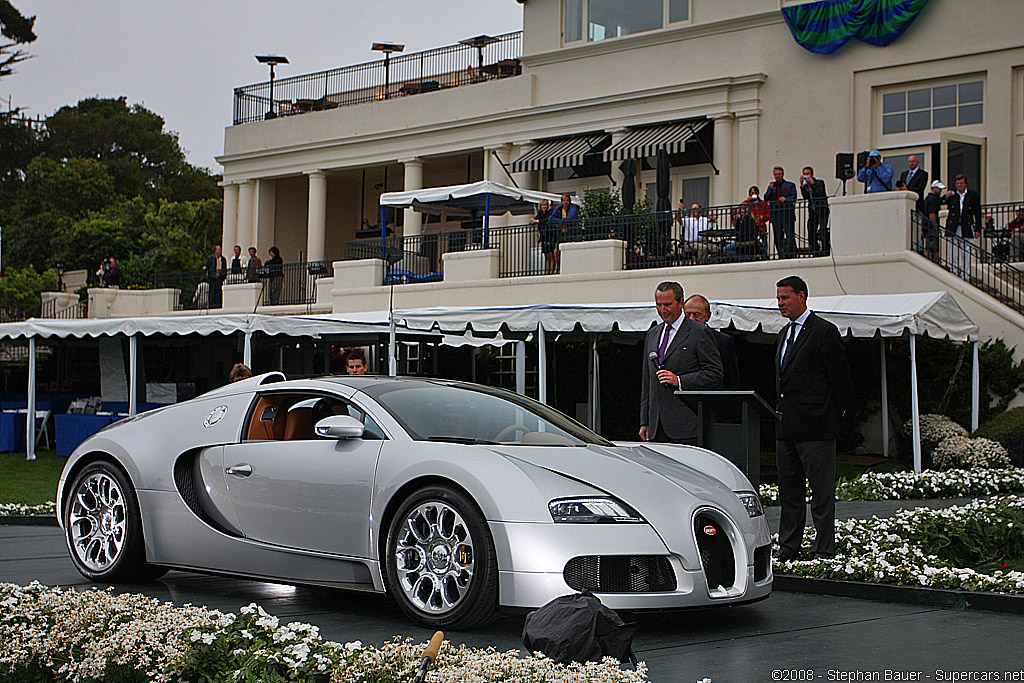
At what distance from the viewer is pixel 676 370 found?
28.3 ft

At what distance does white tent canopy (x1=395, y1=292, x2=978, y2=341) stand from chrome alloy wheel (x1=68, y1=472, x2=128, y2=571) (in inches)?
311

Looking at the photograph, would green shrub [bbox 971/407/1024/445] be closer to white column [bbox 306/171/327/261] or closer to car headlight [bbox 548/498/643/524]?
car headlight [bbox 548/498/643/524]

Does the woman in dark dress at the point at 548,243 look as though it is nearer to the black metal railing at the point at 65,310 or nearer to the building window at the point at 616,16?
the building window at the point at 616,16

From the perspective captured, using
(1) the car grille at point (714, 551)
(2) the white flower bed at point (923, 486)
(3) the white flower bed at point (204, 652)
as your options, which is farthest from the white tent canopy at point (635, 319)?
(3) the white flower bed at point (204, 652)

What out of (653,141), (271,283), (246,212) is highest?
(653,141)

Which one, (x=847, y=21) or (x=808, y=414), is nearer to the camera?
(x=808, y=414)

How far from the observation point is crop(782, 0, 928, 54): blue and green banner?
24.5 metres

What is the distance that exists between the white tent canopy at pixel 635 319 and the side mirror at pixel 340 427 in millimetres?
8306

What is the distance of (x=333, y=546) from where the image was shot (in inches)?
248

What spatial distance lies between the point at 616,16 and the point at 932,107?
8.51 m

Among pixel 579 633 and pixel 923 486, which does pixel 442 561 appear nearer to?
pixel 579 633

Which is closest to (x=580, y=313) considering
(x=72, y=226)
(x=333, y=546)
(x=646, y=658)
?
(x=333, y=546)

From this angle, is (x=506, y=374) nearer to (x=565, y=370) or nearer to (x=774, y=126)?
(x=565, y=370)

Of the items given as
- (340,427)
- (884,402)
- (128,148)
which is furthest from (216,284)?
(128,148)
